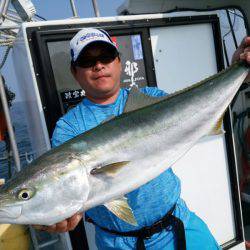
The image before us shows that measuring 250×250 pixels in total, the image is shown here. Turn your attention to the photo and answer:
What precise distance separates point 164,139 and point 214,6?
295cm

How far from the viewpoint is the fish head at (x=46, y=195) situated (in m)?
1.73

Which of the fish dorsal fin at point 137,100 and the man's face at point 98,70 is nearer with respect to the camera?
the fish dorsal fin at point 137,100

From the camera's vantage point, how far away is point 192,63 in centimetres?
383

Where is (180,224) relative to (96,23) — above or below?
below

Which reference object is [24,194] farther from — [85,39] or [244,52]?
[244,52]

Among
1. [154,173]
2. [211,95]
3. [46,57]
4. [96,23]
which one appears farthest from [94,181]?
[96,23]

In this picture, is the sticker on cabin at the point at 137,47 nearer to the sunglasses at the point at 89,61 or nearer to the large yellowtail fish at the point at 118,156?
the sunglasses at the point at 89,61

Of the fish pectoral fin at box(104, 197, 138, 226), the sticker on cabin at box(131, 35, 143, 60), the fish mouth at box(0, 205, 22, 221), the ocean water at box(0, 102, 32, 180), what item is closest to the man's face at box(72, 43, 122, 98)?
the fish pectoral fin at box(104, 197, 138, 226)

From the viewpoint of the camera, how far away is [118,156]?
189 cm

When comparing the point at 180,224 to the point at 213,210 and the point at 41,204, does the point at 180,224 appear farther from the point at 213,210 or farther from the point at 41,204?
the point at 213,210

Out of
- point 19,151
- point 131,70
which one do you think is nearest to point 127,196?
point 131,70

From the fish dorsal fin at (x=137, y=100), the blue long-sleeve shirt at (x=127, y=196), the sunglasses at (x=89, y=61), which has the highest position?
the sunglasses at (x=89, y=61)

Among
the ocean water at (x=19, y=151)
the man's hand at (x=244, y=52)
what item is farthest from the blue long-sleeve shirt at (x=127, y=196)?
the ocean water at (x=19, y=151)

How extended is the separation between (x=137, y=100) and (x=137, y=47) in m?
1.53
